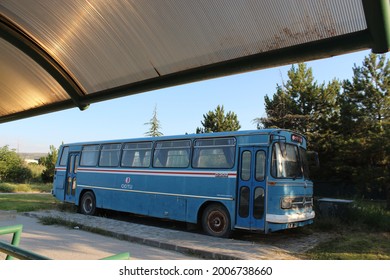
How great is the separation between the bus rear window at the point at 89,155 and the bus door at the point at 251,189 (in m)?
7.19

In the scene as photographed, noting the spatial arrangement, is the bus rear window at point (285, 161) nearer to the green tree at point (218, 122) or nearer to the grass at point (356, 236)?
the grass at point (356, 236)

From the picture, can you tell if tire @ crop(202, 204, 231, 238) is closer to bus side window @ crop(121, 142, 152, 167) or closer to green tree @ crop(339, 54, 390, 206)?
bus side window @ crop(121, 142, 152, 167)

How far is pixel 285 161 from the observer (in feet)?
35.2

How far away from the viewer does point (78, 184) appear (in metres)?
16.1

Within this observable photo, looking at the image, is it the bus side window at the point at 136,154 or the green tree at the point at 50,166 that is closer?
the bus side window at the point at 136,154

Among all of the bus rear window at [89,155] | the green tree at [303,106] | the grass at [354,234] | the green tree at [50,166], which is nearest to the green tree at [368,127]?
the green tree at [303,106]

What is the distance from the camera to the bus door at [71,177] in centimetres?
1647

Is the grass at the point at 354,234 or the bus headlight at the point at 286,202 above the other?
the bus headlight at the point at 286,202

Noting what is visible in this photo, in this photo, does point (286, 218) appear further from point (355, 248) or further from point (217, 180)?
point (217, 180)

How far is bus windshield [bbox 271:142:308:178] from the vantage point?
34.2 feet

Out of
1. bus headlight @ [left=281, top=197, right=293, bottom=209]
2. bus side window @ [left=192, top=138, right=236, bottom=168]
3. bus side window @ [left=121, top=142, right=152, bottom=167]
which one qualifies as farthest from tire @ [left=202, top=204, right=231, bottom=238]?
bus side window @ [left=121, top=142, right=152, bottom=167]

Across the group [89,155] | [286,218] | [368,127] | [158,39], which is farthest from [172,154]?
[368,127]

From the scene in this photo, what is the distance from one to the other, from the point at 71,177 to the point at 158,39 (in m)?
14.9
